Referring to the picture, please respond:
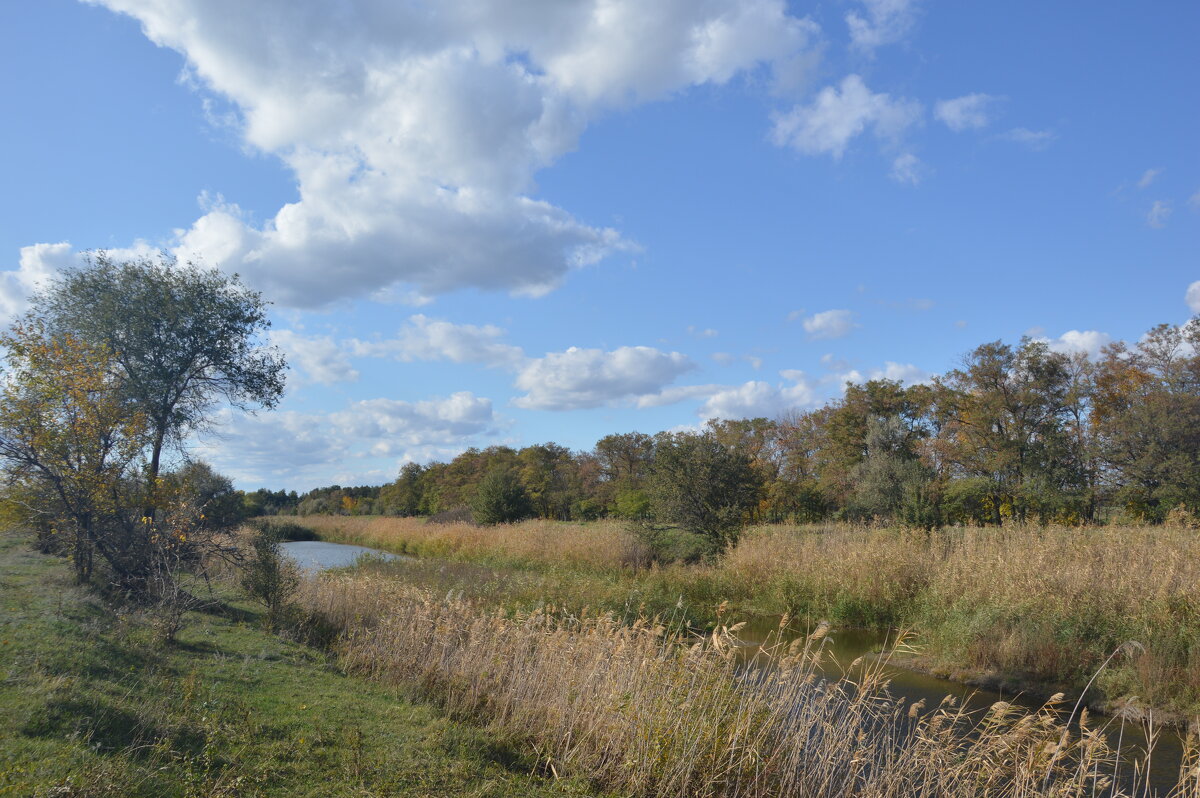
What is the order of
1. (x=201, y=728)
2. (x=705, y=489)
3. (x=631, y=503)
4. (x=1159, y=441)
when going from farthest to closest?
(x=631, y=503) → (x=1159, y=441) → (x=705, y=489) → (x=201, y=728)

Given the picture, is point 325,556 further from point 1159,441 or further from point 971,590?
point 1159,441

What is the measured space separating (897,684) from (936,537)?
612 cm

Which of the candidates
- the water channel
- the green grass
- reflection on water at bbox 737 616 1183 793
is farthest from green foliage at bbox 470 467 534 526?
the green grass

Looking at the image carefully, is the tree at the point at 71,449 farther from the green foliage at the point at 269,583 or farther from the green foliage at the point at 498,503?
the green foliage at the point at 498,503

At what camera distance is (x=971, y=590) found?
12797mm

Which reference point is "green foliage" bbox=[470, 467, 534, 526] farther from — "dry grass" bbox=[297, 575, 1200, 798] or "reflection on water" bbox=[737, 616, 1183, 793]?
"dry grass" bbox=[297, 575, 1200, 798]

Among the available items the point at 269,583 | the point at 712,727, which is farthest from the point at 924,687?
the point at 269,583

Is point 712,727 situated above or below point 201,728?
below

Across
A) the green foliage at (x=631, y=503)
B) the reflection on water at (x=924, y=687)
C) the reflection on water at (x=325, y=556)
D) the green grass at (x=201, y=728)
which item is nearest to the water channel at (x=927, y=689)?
the reflection on water at (x=924, y=687)

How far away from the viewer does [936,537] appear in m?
15.7

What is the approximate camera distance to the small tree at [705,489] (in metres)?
21.3

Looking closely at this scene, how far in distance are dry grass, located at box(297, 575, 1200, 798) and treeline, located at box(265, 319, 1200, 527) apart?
14.3 metres

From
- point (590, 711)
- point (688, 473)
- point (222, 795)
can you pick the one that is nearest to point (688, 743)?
point (590, 711)

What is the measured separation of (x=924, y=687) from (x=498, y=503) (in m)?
26.8
